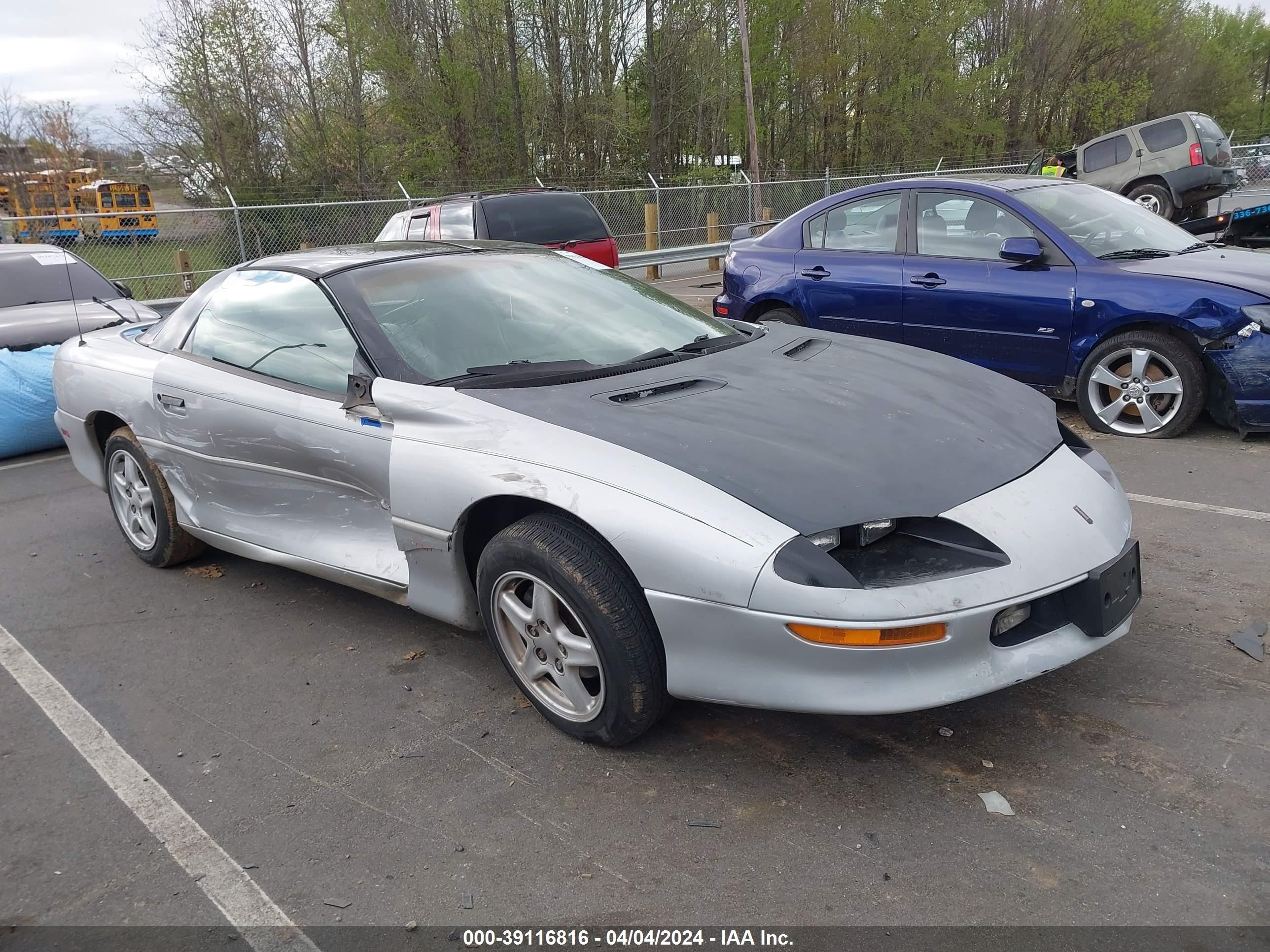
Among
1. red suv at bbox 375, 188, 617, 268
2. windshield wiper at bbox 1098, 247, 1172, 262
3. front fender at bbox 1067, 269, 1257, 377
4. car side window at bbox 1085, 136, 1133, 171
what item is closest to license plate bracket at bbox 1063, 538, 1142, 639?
front fender at bbox 1067, 269, 1257, 377

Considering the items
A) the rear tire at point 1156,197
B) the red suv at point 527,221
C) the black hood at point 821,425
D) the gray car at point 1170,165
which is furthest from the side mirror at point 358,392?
A: the rear tire at point 1156,197

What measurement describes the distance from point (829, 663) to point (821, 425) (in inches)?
31.7

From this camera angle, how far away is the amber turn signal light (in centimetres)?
235

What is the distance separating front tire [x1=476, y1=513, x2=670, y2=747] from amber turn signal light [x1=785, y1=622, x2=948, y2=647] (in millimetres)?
453

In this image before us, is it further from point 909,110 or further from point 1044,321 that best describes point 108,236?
point 909,110

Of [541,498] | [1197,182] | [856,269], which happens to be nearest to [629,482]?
[541,498]

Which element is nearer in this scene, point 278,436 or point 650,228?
point 278,436

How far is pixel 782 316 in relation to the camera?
23.8ft

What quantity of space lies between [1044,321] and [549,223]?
19.1ft

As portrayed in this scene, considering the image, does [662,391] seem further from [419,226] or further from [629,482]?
[419,226]

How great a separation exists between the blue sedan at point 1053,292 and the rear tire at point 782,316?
0.06 ft

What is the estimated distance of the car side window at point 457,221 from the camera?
9891mm

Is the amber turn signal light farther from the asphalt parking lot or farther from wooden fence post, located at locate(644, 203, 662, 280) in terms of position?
wooden fence post, located at locate(644, 203, 662, 280)

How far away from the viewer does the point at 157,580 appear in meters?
4.52
